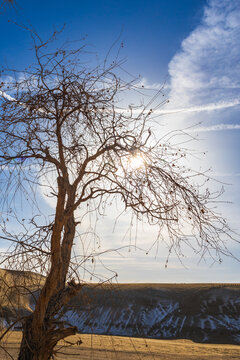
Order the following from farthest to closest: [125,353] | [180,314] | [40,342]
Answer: [180,314] < [125,353] < [40,342]

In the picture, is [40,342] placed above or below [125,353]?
above

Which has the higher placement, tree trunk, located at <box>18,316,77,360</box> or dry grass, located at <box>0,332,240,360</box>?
tree trunk, located at <box>18,316,77,360</box>

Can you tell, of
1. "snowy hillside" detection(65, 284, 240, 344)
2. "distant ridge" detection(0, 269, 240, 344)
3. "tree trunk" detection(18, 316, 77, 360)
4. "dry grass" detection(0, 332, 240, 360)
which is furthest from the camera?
"snowy hillside" detection(65, 284, 240, 344)

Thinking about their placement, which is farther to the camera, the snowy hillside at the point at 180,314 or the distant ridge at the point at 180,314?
the snowy hillside at the point at 180,314

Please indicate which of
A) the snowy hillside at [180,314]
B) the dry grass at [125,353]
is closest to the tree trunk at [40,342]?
the dry grass at [125,353]

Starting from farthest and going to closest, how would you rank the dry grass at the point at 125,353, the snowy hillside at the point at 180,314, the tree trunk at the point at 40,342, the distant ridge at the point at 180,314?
the snowy hillside at the point at 180,314, the distant ridge at the point at 180,314, the dry grass at the point at 125,353, the tree trunk at the point at 40,342

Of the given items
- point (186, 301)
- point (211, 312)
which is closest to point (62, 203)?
point (211, 312)

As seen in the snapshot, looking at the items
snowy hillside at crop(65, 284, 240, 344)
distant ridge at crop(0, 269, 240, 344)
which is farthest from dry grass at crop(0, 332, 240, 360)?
snowy hillside at crop(65, 284, 240, 344)

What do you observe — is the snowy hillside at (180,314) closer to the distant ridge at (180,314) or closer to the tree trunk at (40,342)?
the distant ridge at (180,314)

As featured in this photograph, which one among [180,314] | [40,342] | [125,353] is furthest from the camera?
[180,314]

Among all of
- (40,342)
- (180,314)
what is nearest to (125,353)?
(40,342)

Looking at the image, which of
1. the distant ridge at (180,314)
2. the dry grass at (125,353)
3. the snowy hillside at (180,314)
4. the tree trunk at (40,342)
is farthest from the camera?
the snowy hillside at (180,314)

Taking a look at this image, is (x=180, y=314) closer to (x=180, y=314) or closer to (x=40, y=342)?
(x=180, y=314)

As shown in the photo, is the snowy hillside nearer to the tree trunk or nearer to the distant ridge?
the distant ridge
